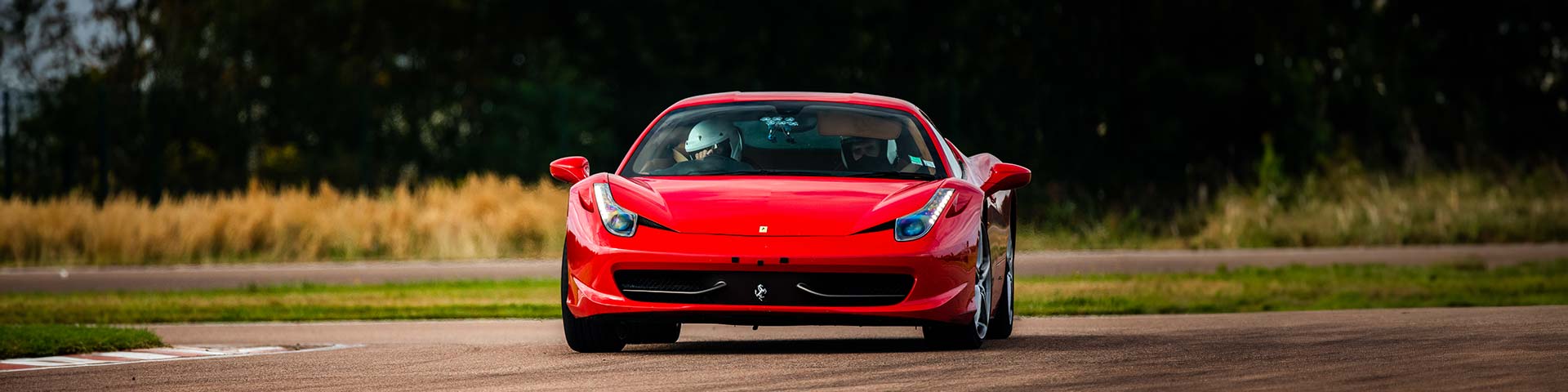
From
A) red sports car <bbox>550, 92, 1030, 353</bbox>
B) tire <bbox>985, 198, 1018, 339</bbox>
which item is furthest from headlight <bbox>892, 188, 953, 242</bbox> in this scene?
tire <bbox>985, 198, 1018, 339</bbox>

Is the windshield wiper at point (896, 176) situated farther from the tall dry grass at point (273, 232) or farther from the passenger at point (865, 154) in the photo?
the tall dry grass at point (273, 232)

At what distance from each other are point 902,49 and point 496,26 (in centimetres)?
1017

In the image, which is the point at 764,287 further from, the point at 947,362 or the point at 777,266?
the point at 947,362

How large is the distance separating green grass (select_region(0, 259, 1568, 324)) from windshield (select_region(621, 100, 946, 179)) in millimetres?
3954

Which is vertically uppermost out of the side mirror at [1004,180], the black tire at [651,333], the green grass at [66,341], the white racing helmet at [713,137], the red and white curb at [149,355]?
the white racing helmet at [713,137]

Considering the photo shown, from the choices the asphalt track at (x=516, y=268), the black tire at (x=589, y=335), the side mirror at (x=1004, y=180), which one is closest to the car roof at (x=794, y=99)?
the side mirror at (x=1004, y=180)

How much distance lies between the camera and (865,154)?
10328 mm

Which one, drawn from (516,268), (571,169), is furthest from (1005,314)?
(516,268)

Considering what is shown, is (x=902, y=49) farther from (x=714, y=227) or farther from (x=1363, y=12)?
(x=714, y=227)

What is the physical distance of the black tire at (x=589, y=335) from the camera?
980 cm

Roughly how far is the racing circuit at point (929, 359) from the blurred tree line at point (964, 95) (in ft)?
47.9

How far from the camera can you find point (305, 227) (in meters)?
24.6

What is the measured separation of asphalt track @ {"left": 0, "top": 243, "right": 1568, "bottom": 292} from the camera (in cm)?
1934

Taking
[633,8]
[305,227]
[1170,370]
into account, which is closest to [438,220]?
[305,227]
